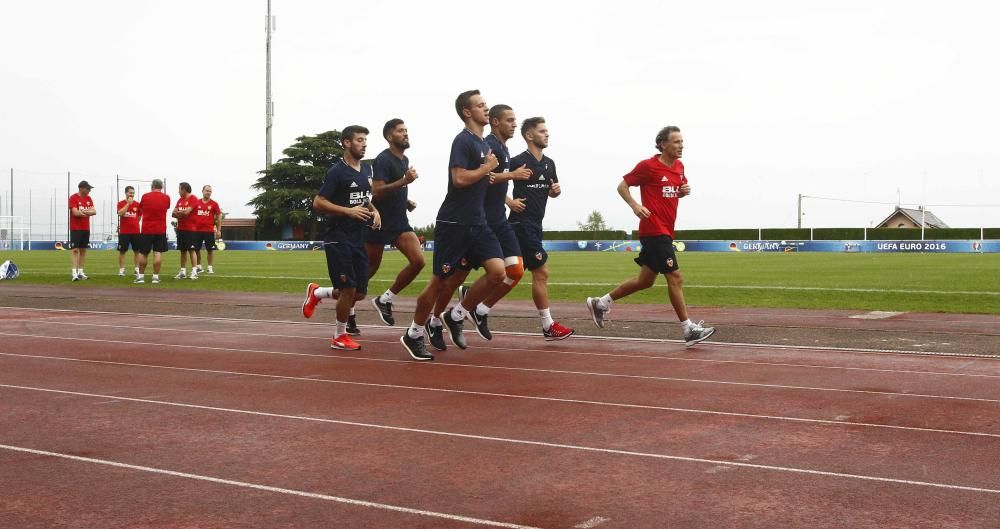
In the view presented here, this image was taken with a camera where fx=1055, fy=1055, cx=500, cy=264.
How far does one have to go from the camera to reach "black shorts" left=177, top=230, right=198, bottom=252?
21.3m

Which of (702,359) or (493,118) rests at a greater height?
(493,118)

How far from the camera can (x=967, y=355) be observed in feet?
28.6

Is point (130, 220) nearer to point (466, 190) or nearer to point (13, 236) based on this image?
point (466, 190)

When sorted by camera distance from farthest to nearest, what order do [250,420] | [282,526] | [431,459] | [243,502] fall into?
[250,420] → [431,459] → [243,502] → [282,526]

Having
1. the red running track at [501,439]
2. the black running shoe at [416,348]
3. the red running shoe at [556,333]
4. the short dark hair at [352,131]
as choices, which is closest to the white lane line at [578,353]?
the red running track at [501,439]

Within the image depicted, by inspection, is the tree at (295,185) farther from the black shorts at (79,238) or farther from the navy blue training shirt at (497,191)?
the navy blue training shirt at (497,191)

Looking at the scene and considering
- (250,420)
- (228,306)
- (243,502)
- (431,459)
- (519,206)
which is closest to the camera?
(243,502)

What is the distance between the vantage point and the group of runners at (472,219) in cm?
868

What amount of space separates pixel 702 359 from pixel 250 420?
409cm

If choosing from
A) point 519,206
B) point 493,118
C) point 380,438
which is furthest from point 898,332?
point 380,438

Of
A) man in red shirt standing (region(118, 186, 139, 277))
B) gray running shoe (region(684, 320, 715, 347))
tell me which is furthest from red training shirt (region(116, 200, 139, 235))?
gray running shoe (region(684, 320, 715, 347))

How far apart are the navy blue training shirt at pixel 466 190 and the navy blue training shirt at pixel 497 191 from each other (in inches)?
11.7

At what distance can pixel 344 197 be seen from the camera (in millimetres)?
9391

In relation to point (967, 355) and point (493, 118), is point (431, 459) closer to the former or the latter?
point (493, 118)
